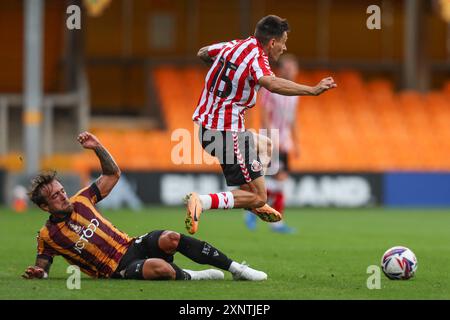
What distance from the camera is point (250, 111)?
25047 mm

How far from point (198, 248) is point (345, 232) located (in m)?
7.10

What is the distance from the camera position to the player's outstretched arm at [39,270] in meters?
9.15

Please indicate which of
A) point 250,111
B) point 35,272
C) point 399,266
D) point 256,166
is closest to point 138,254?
point 35,272

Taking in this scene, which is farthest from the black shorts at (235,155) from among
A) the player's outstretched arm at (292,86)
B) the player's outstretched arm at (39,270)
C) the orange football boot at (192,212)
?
the player's outstretched arm at (39,270)

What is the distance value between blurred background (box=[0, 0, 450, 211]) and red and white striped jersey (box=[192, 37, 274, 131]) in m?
11.9

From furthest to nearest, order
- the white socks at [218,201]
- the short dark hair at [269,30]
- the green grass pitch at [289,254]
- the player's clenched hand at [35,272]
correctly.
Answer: the short dark hair at [269,30] → the white socks at [218,201] → the player's clenched hand at [35,272] → the green grass pitch at [289,254]

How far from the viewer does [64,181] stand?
2133 cm

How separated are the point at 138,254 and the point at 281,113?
7742 mm

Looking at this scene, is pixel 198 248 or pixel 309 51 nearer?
pixel 198 248

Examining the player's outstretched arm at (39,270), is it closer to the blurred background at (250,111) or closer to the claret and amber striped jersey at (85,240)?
the claret and amber striped jersey at (85,240)

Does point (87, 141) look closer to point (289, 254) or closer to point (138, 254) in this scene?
point (138, 254)

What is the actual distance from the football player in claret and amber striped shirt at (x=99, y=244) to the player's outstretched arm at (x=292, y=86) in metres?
1.48

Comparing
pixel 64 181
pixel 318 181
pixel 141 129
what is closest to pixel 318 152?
pixel 318 181

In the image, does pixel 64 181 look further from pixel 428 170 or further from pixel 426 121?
pixel 426 121
